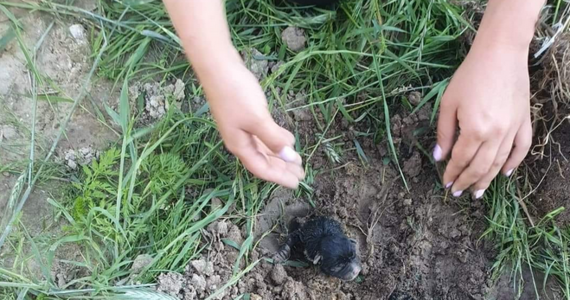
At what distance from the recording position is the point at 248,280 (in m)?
1.93

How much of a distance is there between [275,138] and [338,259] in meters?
0.64

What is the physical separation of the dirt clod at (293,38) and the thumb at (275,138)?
795mm

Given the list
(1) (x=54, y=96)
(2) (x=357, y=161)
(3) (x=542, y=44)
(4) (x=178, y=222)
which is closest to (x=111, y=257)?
(4) (x=178, y=222)

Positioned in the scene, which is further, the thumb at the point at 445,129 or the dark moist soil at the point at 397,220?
the dark moist soil at the point at 397,220

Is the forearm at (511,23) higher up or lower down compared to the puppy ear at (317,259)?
higher up

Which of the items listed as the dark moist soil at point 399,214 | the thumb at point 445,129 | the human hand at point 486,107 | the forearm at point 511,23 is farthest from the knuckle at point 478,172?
the forearm at point 511,23

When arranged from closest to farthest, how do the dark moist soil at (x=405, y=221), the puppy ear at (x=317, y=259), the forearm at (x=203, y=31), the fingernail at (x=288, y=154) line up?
1. the forearm at (x=203, y=31)
2. the fingernail at (x=288, y=154)
3. the puppy ear at (x=317, y=259)
4. the dark moist soil at (x=405, y=221)

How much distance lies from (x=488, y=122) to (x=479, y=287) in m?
0.75

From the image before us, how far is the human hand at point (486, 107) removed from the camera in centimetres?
158

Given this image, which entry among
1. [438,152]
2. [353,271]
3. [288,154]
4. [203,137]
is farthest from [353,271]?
[203,137]

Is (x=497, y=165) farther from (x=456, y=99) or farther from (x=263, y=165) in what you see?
(x=263, y=165)

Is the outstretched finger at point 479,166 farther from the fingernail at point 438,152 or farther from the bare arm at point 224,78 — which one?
the bare arm at point 224,78

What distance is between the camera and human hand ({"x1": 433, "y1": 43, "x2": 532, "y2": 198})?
158 centimetres

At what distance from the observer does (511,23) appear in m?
1.55
